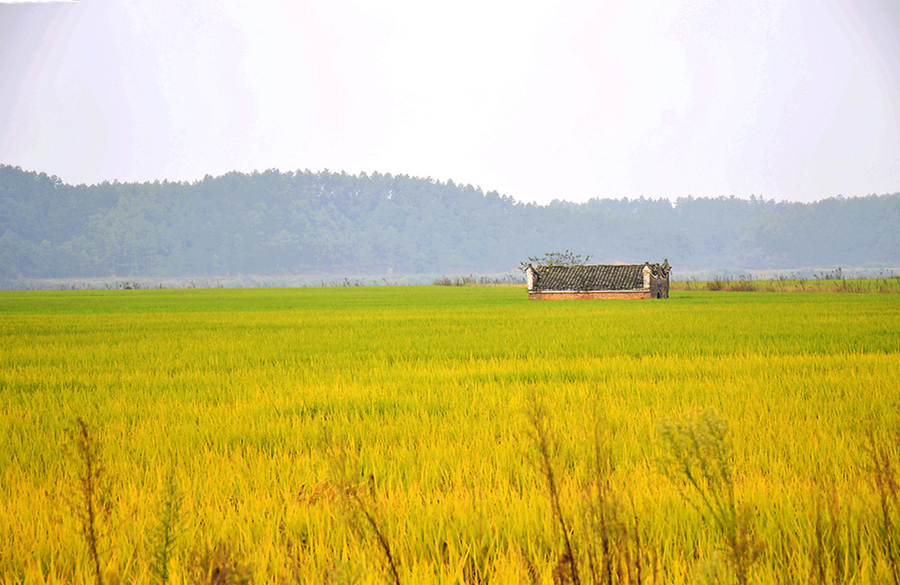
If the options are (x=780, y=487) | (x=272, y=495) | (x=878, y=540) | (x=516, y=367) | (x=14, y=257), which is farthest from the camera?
(x=14, y=257)

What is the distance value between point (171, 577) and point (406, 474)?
183 centimetres

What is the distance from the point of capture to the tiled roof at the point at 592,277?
3588 centimetres

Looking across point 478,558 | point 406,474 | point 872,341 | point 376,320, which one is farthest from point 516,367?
point 376,320

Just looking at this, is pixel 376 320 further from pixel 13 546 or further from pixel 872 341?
pixel 13 546

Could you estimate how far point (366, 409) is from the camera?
6195 millimetres

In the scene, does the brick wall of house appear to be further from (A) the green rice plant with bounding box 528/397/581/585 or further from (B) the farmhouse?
(A) the green rice plant with bounding box 528/397/581/585

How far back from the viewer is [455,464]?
4.11 meters

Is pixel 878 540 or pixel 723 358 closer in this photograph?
pixel 878 540

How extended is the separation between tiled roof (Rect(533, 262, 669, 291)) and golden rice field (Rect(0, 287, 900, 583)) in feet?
82.1

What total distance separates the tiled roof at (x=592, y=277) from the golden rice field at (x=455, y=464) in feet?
82.1

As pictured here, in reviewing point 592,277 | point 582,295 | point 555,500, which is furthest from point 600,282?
point 555,500

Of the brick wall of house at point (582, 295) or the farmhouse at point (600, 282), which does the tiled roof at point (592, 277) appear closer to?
the farmhouse at point (600, 282)

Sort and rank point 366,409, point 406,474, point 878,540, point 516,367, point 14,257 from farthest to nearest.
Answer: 1. point 14,257
2. point 516,367
3. point 366,409
4. point 406,474
5. point 878,540

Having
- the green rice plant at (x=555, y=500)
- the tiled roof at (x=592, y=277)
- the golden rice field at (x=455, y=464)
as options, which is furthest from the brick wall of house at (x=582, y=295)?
the green rice plant at (x=555, y=500)
